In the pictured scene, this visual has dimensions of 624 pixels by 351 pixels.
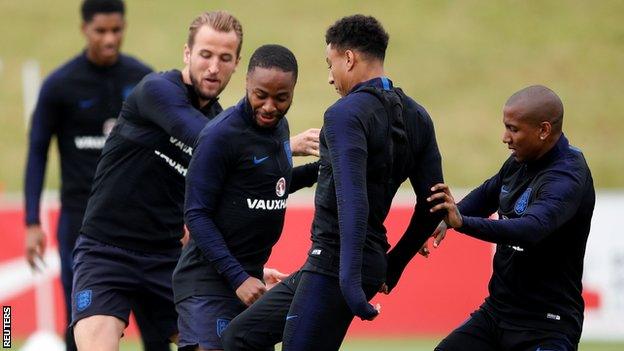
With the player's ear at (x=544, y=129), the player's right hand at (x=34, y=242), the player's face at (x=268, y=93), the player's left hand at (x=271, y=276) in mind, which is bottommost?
the player's right hand at (x=34, y=242)

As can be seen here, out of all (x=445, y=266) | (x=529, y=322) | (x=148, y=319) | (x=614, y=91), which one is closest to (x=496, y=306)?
(x=529, y=322)

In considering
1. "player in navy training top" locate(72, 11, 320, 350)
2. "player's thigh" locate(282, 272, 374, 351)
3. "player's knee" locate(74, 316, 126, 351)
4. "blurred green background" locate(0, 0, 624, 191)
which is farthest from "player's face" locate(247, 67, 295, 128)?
"blurred green background" locate(0, 0, 624, 191)

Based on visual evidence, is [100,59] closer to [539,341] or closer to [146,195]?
[146,195]

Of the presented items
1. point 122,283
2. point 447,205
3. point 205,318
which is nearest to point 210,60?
point 122,283

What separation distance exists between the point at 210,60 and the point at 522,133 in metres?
1.85

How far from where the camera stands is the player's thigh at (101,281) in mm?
6934

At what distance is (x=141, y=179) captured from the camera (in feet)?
23.3

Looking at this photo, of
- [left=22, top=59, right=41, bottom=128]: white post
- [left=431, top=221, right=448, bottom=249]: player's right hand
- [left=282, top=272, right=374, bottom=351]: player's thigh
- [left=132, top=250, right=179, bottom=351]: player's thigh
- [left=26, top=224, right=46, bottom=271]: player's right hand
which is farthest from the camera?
[left=22, top=59, right=41, bottom=128]: white post

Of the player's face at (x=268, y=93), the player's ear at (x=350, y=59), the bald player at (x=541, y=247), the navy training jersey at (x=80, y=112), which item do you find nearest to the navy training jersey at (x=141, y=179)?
the player's face at (x=268, y=93)

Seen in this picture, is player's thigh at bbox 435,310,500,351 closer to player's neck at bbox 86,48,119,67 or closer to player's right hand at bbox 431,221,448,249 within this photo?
player's right hand at bbox 431,221,448,249

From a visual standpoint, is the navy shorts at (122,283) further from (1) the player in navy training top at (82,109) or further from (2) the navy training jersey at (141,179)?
→ (1) the player in navy training top at (82,109)

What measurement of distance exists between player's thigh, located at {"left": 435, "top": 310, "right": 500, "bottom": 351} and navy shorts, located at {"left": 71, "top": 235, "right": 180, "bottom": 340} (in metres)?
1.73

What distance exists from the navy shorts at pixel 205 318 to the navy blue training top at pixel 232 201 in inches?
1.8

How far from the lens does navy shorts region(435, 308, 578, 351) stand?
21.0ft
